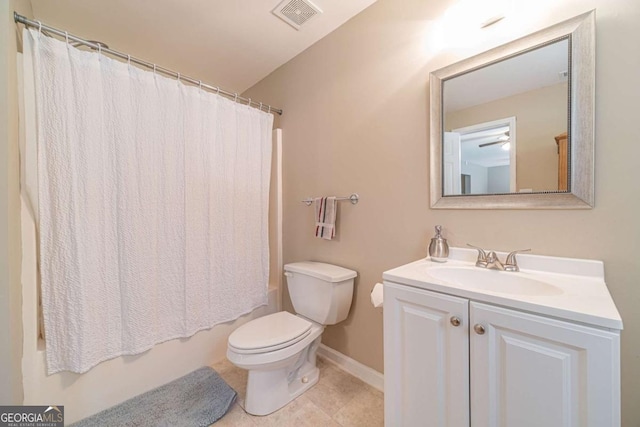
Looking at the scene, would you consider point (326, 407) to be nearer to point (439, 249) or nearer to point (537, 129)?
point (439, 249)

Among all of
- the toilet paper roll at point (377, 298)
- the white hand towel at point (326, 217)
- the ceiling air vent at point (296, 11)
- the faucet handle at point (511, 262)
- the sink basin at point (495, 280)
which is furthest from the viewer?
the white hand towel at point (326, 217)

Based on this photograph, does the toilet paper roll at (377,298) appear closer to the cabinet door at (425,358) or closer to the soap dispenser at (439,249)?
the cabinet door at (425,358)

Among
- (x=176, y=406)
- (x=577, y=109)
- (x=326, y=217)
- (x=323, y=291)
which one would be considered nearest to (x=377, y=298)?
(x=323, y=291)

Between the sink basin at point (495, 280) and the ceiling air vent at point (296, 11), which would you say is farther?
the ceiling air vent at point (296, 11)

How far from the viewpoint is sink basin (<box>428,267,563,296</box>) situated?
0.89m

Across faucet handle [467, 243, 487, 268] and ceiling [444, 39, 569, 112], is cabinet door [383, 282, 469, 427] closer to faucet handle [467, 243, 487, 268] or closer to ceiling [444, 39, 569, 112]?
faucet handle [467, 243, 487, 268]

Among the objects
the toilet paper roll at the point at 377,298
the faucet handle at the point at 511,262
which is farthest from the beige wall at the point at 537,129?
the toilet paper roll at the point at 377,298

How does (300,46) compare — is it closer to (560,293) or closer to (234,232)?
(234,232)

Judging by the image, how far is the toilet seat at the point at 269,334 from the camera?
1.25 metres

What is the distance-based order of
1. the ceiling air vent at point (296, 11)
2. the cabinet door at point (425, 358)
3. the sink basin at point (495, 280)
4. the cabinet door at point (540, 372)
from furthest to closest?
the ceiling air vent at point (296, 11), the sink basin at point (495, 280), the cabinet door at point (425, 358), the cabinet door at point (540, 372)

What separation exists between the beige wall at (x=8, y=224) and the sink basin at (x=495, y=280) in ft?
5.19

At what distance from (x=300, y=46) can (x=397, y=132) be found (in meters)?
1.11

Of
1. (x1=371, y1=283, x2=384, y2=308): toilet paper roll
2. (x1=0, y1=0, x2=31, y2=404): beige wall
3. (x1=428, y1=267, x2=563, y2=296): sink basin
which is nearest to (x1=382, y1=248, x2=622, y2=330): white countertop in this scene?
(x1=428, y1=267, x2=563, y2=296): sink basin

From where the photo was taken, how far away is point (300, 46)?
6.13 feet
